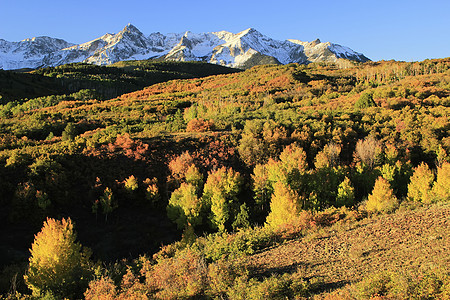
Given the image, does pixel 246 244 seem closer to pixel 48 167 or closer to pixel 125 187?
pixel 125 187

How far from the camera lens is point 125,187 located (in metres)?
33.0

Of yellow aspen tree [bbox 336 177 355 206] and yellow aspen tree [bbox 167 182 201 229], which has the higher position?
yellow aspen tree [bbox 336 177 355 206]

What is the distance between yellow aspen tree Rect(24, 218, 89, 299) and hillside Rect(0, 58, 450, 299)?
0.14 m

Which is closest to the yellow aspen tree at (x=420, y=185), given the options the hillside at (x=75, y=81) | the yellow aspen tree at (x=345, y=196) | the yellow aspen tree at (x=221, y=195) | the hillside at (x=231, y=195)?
the hillside at (x=231, y=195)

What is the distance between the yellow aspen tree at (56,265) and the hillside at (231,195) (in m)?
0.14

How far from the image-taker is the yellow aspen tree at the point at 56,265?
1499 cm

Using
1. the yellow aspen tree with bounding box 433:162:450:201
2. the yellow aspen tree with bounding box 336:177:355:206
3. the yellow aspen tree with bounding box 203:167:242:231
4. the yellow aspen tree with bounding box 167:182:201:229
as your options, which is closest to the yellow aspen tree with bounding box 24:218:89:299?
the yellow aspen tree with bounding box 167:182:201:229

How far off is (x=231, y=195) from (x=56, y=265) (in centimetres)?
1758

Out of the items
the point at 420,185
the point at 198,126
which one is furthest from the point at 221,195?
the point at 198,126

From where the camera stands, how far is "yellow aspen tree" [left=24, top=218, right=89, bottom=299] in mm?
14992

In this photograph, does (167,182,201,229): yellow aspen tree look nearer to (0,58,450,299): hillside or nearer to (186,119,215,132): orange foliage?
(0,58,450,299): hillside

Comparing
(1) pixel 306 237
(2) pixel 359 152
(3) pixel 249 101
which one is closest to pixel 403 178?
(2) pixel 359 152

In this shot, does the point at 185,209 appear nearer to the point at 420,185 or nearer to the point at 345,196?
the point at 345,196

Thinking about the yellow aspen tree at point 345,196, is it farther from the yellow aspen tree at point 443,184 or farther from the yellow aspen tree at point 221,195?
the yellow aspen tree at point 221,195
